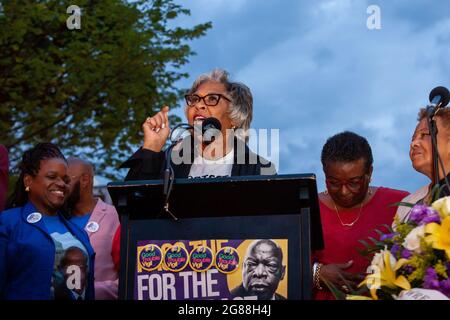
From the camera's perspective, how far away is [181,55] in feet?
50.8

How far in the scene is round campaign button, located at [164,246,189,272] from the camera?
133 inches

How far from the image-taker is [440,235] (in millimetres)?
2910

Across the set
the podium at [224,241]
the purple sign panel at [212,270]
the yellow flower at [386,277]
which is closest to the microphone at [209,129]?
the podium at [224,241]

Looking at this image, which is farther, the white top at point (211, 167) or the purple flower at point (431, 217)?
the white top at point (211, 167)

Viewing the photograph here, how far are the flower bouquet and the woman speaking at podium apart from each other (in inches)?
60.6

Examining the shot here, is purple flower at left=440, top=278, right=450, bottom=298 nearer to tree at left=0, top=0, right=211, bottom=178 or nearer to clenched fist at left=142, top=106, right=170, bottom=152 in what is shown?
clenched fist at left=142, top=106, right=170, bottom=152

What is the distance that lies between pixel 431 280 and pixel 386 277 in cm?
16

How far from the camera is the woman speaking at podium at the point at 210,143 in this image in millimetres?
4289

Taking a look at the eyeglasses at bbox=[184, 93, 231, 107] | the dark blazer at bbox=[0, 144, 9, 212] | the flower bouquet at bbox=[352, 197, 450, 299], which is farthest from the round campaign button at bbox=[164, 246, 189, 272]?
the dark blazer at bbox=[0, 144, 9, 212]

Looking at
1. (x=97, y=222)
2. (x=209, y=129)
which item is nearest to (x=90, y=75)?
(x=97, y=222)

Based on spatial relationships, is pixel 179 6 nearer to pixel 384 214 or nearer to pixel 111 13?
pixel 111 13

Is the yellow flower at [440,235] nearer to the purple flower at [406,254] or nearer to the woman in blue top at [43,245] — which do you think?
the purple flower at [406,254]

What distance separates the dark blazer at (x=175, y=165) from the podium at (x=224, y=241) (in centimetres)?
78

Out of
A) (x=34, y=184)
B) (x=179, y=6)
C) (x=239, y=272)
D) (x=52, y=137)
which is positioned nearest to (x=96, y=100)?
(x=52, y=137)
